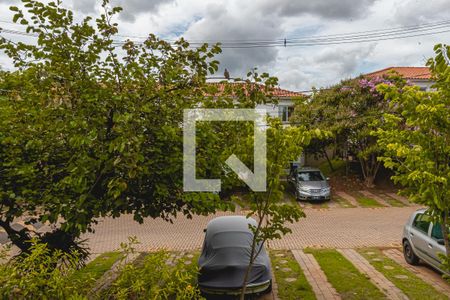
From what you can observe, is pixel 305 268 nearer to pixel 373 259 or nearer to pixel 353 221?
pixel 373 259

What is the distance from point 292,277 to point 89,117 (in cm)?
622

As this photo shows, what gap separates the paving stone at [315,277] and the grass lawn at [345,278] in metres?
0.13

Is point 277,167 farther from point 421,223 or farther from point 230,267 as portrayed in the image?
point 421,223

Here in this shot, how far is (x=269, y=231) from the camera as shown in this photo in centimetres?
520


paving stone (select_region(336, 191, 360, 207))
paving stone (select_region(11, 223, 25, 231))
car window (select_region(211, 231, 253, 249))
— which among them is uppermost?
car window (select_region(211, 231, 253, 249))

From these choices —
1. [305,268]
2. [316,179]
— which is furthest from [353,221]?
[305,268]

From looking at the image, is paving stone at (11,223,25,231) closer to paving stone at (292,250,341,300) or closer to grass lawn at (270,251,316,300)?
grass lawn at (270,251,316,300)

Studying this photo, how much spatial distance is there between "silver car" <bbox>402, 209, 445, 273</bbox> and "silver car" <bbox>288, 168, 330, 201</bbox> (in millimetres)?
8875

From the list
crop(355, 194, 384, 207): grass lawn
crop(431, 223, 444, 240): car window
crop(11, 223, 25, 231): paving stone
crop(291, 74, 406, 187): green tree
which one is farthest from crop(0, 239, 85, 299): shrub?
crop(291, 74, 406, 187): green tree

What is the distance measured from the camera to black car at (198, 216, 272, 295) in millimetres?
6562

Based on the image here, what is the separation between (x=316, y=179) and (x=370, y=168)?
5.07 m

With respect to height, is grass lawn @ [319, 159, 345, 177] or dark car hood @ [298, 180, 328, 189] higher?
grass lawn @ [319, 159, 345, 177]

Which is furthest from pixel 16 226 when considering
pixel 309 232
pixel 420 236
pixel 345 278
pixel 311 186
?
pixel 420 236

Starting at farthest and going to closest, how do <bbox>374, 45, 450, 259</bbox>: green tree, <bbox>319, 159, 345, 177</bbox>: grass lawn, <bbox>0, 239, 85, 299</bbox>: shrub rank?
<bbox>319, 159, 345, 177</bbox>: grass lawn, <bbox>374, 45, 450, 259</bbox>: green tree, <bbox>0, 239, 85, 299</bbox>: shrub
